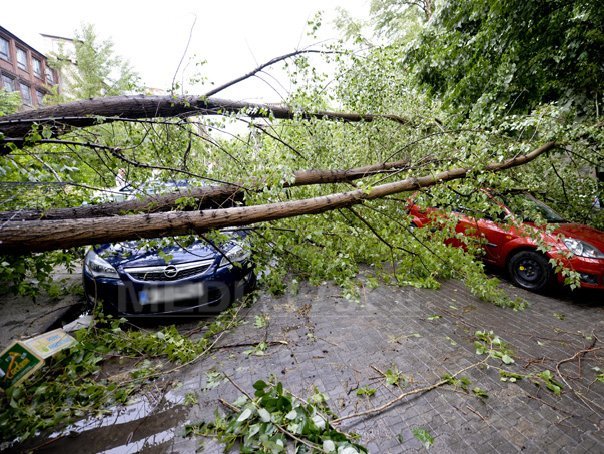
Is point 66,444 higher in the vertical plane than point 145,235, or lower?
lower

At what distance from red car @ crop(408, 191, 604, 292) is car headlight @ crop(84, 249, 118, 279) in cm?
394

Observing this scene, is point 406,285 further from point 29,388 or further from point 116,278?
point 29,388

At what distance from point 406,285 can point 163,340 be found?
3.72 meters

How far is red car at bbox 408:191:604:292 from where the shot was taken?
4.02 m

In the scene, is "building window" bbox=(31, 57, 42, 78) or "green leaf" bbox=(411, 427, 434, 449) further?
"building window" bbox=(31, 57, 42, 78)

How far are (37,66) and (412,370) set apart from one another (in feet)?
142

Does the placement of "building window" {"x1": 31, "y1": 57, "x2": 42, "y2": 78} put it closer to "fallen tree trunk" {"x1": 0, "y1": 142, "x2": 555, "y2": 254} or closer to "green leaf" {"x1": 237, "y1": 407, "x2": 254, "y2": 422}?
"fallen tree trunk" {"x1": 0, "y1": 142, "x2": 555, "y2": 254}

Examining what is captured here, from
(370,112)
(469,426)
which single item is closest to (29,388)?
(469,426)

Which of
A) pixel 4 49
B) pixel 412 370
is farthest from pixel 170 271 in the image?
pixel 4 49

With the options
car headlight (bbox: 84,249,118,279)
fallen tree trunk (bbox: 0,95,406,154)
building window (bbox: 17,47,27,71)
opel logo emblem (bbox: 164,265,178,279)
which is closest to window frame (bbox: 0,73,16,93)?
building window (bbox: 17,47,27,71)

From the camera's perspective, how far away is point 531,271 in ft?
16.5

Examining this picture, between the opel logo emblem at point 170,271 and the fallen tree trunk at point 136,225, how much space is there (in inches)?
60.2

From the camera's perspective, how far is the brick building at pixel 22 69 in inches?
1008

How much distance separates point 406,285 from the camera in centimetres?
479
